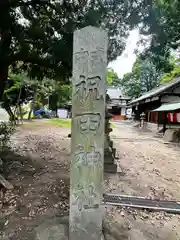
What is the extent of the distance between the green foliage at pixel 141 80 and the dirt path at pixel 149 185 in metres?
37.0

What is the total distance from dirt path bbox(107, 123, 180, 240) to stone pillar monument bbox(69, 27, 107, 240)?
90cm

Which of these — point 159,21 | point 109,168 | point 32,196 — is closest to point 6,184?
point 32,196

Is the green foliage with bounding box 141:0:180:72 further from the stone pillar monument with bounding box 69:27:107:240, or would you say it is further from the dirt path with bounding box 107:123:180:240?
the dirt path with bounding box 107:123:180:240

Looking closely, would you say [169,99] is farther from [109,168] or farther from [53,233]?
[53,233]

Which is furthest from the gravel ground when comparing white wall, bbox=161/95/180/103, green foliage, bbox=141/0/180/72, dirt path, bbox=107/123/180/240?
white wall, bbox=161/95/180/103

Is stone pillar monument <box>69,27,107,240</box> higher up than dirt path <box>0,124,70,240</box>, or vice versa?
stone pillar monument <box>69,27,107,240</box>

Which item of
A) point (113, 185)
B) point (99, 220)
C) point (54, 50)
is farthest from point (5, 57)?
point (99, 220)

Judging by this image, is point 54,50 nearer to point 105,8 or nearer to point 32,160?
point 105,8

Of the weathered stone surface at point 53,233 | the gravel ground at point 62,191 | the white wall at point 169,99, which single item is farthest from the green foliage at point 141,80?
the weathered stone surface at point 53,233

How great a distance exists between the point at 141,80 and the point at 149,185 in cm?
4357

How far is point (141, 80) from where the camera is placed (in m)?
47.3

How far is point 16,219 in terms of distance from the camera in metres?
3.65

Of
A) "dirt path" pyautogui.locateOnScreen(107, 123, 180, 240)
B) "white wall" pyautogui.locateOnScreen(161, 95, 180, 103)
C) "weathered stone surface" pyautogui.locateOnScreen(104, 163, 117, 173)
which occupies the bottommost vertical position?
"dirt path" pyautogui.locateOnScreen(107, 123, 180, 240)

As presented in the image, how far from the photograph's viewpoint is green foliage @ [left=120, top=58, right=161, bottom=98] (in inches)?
1800
